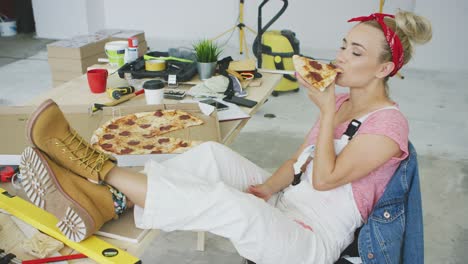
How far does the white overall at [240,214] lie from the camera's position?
47.1 inches

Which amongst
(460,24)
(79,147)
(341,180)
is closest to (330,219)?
(341,180)

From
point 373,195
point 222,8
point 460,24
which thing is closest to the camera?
point 373,195

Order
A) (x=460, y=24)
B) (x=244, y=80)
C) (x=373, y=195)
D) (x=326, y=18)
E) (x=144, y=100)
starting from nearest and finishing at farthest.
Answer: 1. (x=373, y=195)
2. (x=144, y=100)
3. (x=244, y=80)
4. (x=460, y=24)
5. (x=326, y=18)

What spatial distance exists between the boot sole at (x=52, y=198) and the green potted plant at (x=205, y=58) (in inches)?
47.7

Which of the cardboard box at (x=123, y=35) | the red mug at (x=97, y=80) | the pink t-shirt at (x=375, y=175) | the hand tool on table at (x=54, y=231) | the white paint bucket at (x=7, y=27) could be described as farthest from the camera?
the white paint bucket at (x=7, y=27)

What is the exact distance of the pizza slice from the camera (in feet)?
4.91

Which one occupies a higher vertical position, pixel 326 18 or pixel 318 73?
pixel 318 73

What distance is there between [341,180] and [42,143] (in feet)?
2.91

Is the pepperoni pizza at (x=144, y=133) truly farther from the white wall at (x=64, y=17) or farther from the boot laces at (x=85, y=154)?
the white wall at (x=64, y=17)

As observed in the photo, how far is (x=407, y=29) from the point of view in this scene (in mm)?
1469

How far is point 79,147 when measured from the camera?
4.18 feet

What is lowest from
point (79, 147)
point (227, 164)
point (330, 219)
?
point (330, 219)

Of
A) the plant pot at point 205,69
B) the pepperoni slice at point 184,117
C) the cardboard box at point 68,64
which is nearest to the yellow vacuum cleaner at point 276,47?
the cardboard box at point 68,64

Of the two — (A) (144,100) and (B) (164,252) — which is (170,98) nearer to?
(A) (144,100)
